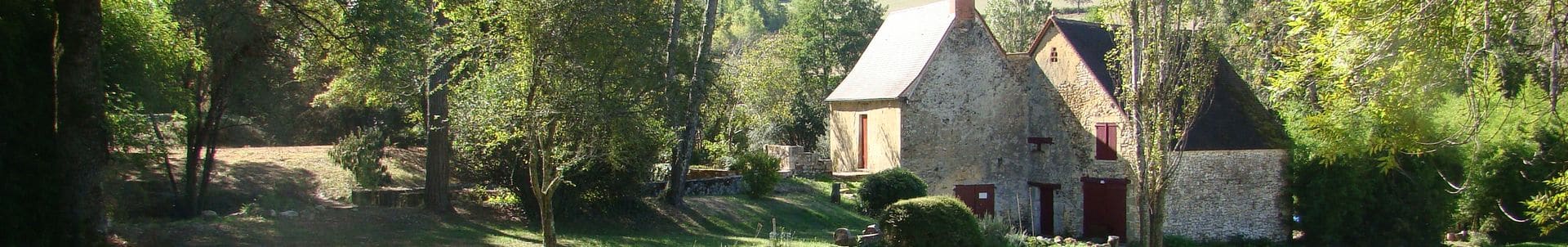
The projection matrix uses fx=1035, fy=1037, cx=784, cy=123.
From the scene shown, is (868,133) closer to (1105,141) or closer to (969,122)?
(969,122)

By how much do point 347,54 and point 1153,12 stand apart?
580 inches

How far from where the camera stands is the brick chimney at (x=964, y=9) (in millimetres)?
25500

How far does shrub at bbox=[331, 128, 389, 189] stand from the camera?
23688mm

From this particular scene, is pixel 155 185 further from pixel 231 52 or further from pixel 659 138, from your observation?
pixel 659 138

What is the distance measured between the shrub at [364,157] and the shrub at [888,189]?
11.3m

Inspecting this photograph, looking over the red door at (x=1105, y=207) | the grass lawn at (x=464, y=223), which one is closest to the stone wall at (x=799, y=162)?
the grass lawn at (x=464, y=223)

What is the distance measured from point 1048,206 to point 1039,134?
1.89 meters

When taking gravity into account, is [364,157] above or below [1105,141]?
below

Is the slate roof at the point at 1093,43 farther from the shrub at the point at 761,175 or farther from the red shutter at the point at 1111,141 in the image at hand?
the shrub at the point at 761,175

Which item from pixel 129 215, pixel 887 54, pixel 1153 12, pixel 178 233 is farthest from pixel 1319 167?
pixel 129 215

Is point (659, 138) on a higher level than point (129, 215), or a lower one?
higher

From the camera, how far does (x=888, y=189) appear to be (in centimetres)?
2016

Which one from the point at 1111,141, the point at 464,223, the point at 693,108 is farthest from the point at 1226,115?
the point at 464,223

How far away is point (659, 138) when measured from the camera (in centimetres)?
1555
